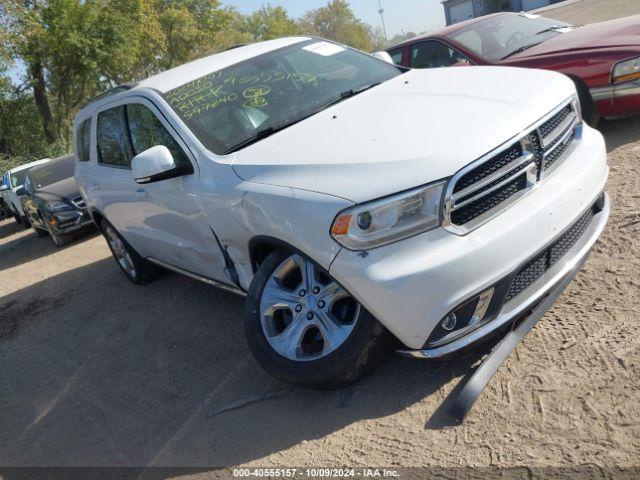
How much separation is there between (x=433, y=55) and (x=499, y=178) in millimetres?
4823

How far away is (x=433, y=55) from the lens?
719cm

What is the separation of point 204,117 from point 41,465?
2294 millimetres

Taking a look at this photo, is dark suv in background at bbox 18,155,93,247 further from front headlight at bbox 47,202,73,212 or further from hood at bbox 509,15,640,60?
hood at bbox 509,15,640,60

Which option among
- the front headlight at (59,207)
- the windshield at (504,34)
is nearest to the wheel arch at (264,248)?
the windshield at (504,34)

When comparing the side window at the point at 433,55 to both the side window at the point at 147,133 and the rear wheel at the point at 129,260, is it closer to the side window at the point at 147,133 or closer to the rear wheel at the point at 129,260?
the side window at the point at 147,133

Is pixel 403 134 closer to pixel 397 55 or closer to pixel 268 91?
pixel 268 91

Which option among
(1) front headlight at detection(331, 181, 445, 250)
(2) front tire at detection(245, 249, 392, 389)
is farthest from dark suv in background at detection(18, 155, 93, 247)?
(1) front headlight at detection(331, 181, 445, 250)

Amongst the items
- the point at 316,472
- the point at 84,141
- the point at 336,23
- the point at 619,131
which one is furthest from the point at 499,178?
the point at 336,23

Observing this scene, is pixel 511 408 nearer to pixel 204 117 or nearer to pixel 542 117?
pixel 542 117

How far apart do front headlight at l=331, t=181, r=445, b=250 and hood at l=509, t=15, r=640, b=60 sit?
386 cm

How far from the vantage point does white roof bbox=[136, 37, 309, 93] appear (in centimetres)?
426

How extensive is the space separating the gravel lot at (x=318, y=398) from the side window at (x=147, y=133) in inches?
53.9

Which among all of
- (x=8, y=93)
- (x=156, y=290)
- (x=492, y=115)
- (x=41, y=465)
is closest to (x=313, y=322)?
(x=492, y=115)

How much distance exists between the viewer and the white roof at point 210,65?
426 cm
